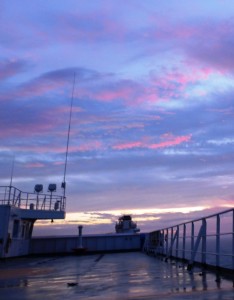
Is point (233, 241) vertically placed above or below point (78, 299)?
above

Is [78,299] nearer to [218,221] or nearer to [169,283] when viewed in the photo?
[169,283]

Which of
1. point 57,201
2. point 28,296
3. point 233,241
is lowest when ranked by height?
point 28,296

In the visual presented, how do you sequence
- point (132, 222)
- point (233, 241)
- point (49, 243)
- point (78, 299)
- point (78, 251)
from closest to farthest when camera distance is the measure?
point (78, 299), point (233, 241), point (78, 251), point (49, 243), point (132, 222)

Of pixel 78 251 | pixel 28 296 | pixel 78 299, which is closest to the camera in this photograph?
pixel 78 299

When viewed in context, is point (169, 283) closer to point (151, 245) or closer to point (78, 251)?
point (151, 245)

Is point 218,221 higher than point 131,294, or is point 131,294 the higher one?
point 218,221

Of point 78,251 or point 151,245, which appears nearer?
point 151,245

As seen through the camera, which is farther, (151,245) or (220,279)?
(151,245)

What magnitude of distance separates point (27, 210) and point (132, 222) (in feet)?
79.9

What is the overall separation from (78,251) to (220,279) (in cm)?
2458

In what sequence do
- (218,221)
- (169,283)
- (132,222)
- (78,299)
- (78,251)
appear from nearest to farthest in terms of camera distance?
(78,299)
(169,283)
(218,221)
(78,251)
(132,222)

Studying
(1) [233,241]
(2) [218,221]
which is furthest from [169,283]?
(2) [218,221]

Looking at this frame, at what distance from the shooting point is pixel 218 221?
38.0 ft

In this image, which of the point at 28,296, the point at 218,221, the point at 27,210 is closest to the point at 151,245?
the point at 27,210
